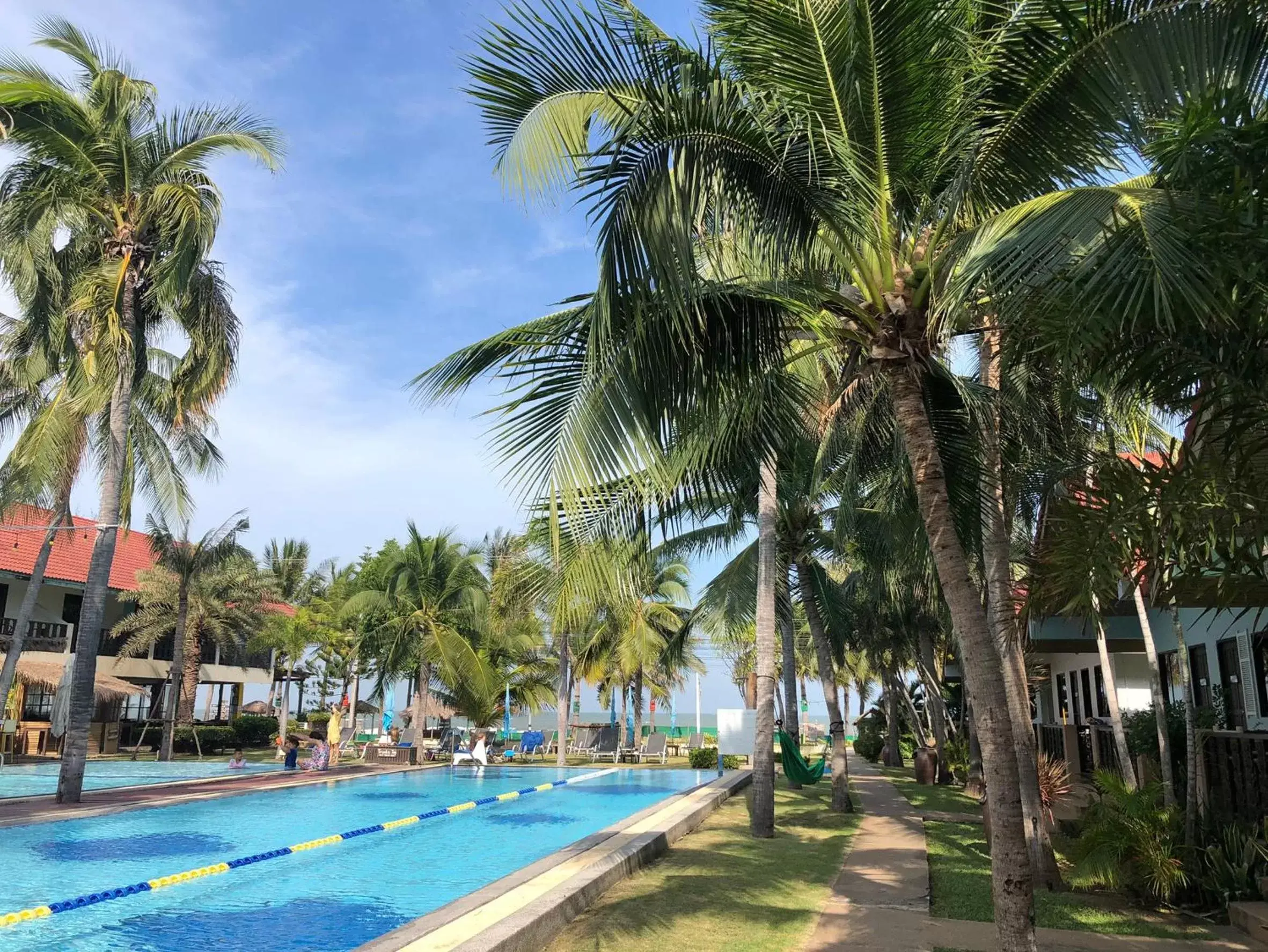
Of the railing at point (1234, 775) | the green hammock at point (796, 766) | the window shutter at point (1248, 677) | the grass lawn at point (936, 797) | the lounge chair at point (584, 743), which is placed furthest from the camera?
the lounge chair at point (584, 743)

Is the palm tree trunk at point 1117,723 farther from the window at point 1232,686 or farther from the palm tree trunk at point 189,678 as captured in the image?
the palm tree trunk at point 189,678

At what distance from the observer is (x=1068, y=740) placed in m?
16.1

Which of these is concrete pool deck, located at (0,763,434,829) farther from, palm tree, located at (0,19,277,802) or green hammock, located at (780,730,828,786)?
green hammock, located at (780,730,828,786)

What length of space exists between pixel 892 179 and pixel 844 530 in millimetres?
6871

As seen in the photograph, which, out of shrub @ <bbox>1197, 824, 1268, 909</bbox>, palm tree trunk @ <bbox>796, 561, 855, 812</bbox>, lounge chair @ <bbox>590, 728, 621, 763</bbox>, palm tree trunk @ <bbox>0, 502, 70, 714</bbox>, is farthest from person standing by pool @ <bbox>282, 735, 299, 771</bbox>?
shrub @ <bbox>1197, 824, 1268, 909</bbox>

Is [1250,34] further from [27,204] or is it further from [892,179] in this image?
[27,204]

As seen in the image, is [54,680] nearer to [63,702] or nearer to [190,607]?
[190,607]

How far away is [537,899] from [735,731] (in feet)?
60.7

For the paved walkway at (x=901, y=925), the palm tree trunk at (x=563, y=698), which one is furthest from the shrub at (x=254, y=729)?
the paved walkway at (x=901, y=925)

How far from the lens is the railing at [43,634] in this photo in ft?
94.6

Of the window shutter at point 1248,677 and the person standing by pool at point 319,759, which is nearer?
the window shutter at point 1248,677

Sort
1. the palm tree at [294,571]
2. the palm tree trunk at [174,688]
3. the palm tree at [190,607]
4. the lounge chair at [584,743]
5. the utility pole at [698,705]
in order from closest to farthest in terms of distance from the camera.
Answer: the palm tree trunk at [174,688], the palm tree at [190,607], the lounge chair at [584,743], the utility pole at [698,705], the palm tree at [294,571]

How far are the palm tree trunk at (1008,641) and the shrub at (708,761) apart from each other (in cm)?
1824

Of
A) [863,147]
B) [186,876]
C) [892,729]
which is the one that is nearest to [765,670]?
[186,876]
